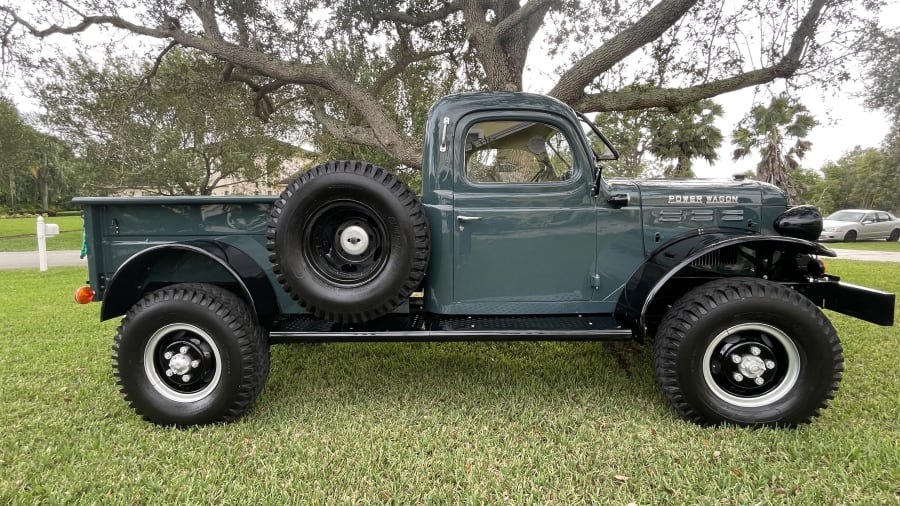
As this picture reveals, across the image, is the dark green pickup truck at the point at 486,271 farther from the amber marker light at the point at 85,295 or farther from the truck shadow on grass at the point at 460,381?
the truck shadow on grass at the point at 460,381

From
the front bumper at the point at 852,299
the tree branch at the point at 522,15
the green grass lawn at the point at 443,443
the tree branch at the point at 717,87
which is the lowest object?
the green grass lawn at the point at 443,443

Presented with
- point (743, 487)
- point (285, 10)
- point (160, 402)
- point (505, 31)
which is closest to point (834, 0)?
point (505, 31)

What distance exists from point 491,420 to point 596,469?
705mm

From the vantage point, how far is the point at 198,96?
10281mm

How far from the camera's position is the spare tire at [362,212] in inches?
102

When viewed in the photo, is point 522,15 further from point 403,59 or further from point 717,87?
point 717,87

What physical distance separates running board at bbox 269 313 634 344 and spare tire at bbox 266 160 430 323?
0.13 metres

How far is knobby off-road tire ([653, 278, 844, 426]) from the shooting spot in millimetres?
2496

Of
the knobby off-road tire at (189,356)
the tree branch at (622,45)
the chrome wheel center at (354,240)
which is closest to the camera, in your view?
the knobby off-road tire at (189,356)

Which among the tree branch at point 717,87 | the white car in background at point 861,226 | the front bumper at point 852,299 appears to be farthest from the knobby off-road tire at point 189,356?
the white car in background at point 861,226

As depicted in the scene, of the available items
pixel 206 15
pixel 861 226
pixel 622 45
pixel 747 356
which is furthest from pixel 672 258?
pixel 861 226

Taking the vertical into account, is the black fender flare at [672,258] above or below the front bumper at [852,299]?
above

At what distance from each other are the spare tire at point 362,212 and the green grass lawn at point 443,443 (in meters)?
0.76

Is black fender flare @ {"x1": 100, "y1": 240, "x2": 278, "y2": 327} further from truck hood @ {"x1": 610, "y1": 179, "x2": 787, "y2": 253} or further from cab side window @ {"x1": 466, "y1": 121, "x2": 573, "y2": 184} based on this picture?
truck hood @ {"x1": 610, "y1": 179, "x2": 787, "y2": 253}
